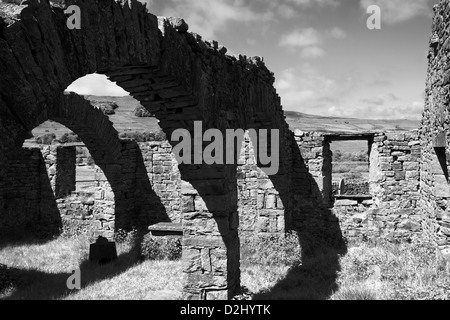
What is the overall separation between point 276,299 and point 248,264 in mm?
2219

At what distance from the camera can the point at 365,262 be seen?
8.79 metres

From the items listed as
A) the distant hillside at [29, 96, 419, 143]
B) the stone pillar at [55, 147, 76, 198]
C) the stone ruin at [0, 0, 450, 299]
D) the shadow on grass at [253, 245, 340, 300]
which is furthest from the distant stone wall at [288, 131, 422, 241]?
the distant hillside at [29, 96, 419, 143]

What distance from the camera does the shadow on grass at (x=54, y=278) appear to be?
7.50 m

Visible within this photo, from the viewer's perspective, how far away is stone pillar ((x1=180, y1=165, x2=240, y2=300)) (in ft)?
21.3

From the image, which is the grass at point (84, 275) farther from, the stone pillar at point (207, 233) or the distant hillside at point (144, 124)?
the distant hillside at point (144, 124)

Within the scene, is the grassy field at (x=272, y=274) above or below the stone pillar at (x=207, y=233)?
below

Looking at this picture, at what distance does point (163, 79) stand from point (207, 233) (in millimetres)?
2695

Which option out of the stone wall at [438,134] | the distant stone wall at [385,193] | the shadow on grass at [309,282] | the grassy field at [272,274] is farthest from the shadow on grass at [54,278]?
the stone wall at [438,134]

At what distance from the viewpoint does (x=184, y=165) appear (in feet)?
21.3

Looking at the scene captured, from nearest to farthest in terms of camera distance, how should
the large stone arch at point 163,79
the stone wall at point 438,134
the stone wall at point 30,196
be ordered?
the large stone arch at point 163,79 < the stone wall at point 438,134 < the stone wall at point 30,196

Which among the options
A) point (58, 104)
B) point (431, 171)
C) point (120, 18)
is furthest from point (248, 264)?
point (120, 18)

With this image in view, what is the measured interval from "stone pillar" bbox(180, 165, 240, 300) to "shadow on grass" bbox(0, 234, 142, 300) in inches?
110

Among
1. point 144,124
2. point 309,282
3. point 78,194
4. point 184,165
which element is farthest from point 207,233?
point 144,124

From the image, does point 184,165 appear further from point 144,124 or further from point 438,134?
point 144,124
